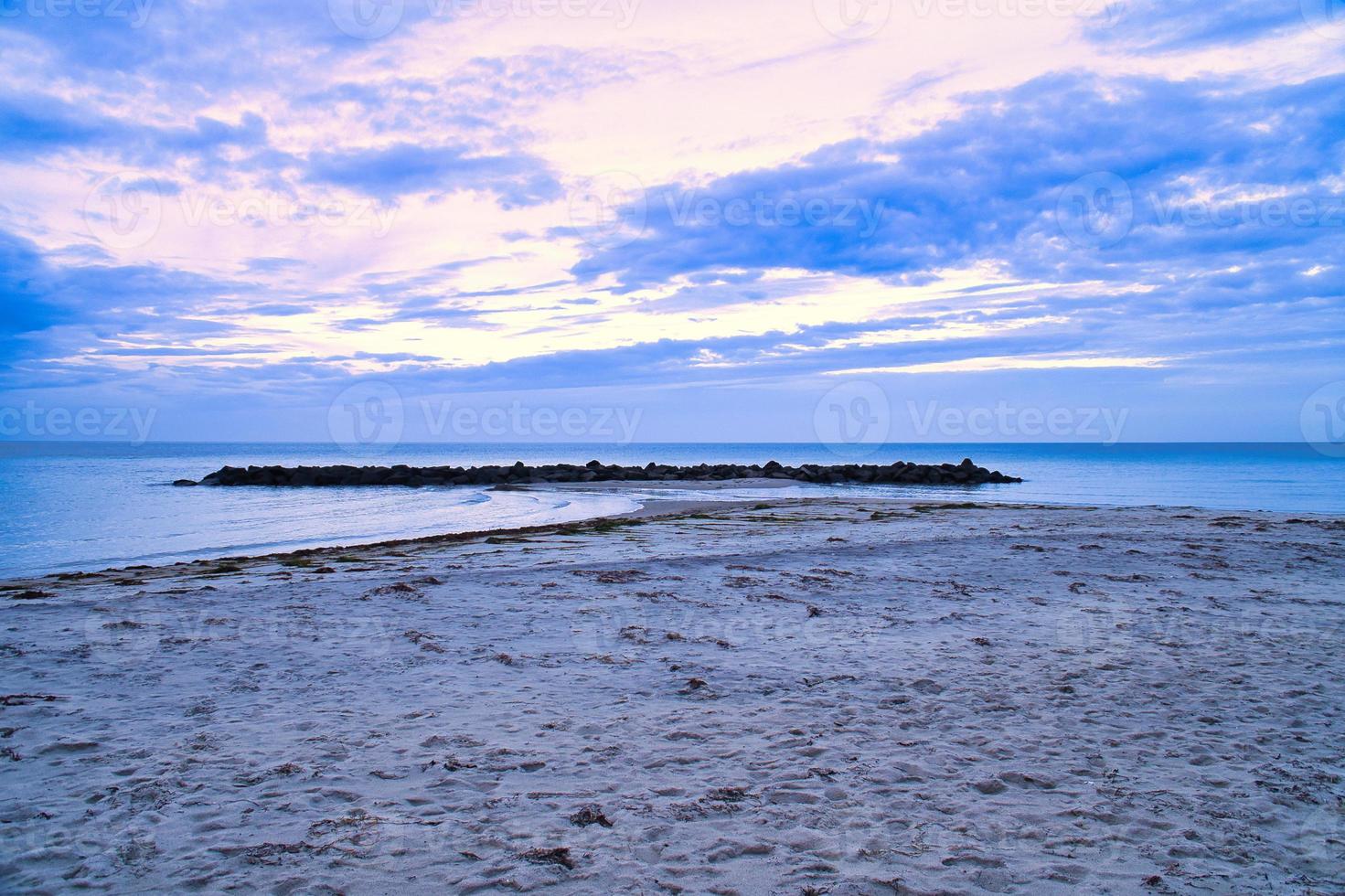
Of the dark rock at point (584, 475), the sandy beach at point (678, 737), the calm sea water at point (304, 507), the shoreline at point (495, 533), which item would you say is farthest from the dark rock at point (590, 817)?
the dark rock at point (584, 475)

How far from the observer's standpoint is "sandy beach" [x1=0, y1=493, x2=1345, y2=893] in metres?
4.22

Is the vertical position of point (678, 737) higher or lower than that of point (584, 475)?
lower

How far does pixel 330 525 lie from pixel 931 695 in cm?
2447

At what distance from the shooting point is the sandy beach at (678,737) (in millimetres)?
4223

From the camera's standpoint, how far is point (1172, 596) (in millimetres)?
11289

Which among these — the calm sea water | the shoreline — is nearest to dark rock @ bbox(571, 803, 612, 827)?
the shoreline

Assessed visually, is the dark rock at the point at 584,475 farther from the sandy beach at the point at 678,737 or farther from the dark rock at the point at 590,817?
the dark rock at the point at 590,817

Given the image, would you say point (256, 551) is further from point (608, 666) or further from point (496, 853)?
point (496, 853)

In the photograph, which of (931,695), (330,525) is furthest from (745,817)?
(330,525)

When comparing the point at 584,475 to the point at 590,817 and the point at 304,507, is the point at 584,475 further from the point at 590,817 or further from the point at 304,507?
the point at 590,817

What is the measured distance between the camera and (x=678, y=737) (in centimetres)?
603

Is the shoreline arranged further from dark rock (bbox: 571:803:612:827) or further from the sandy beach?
dark rock (bbox: 571:803:612:827)

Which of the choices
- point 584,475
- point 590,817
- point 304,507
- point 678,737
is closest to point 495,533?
point 678,737

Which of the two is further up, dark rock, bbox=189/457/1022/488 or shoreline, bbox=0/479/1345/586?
dark rock, bbox=189/457/1022/488
